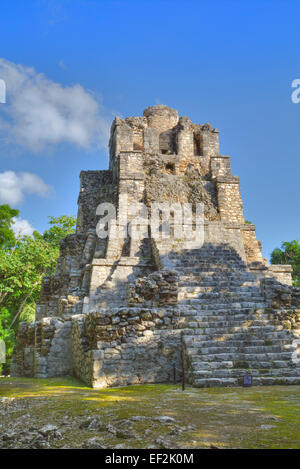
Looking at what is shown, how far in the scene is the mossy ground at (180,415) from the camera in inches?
126

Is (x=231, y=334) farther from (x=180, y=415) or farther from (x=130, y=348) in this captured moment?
(x=180, y=415)

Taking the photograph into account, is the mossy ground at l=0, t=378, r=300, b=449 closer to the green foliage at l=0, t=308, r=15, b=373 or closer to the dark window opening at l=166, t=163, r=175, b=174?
the dark window opening at l=166, t=163, r=175, b=174

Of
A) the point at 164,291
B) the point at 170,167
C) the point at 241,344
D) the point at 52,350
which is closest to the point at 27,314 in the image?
the point at 170,167

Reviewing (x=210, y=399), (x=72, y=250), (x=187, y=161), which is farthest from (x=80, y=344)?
(x=187, y=161)

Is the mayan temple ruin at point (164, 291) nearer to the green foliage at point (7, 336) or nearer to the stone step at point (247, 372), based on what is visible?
the stone step at point (247, 372)

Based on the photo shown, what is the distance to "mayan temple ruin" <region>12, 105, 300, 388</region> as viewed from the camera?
7.36 metres

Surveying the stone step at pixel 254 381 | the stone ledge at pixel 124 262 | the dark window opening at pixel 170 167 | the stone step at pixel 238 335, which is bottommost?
the stone step at pixel 254 381

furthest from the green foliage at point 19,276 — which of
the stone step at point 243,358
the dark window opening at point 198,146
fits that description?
the stone step at point 243,358

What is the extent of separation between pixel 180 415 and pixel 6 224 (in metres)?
20.7

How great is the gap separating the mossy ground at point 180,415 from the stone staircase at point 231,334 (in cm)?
56

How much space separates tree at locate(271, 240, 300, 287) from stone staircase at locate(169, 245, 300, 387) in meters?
19.9

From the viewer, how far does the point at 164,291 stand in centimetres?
908

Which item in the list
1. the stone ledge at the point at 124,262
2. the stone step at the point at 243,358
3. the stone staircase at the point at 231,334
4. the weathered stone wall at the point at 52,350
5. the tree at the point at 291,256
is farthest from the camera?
the tree at the point at 291,256
